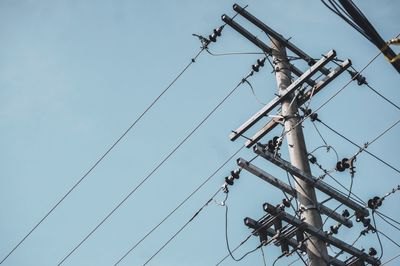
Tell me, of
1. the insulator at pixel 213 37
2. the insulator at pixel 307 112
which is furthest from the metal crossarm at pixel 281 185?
the insulator at pixel 213 37

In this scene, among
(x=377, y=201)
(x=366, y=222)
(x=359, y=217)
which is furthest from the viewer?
(x=366, y=222)

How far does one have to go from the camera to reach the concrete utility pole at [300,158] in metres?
9.98

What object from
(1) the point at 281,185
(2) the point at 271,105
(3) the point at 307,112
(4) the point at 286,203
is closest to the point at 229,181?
(1) the point at 281,185

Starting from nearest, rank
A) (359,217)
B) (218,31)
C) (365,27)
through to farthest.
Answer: (365,27)
(359,217)
(218,31)

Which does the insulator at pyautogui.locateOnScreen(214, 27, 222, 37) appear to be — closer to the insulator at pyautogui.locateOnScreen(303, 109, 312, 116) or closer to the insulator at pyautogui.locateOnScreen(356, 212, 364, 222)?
the insulator at pyautogui.locateOnScreen(303, 109, 312, 116)

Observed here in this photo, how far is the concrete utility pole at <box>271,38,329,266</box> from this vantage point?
9.98m

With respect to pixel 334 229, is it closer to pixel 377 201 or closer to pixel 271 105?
pixel 377 201

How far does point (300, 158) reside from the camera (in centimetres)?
1101

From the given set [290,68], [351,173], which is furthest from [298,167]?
[290,68]

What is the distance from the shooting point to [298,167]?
10.9 m

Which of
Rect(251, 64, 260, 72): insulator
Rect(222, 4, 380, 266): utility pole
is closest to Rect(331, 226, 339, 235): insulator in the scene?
Rect(222, 4, 380, 266): utility pole

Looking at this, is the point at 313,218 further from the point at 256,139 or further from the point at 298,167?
the point at 256,139

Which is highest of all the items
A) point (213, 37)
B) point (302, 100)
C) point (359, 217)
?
point (213, 37)

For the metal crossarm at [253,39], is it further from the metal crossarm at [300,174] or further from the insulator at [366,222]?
the insulator at [366,222]
